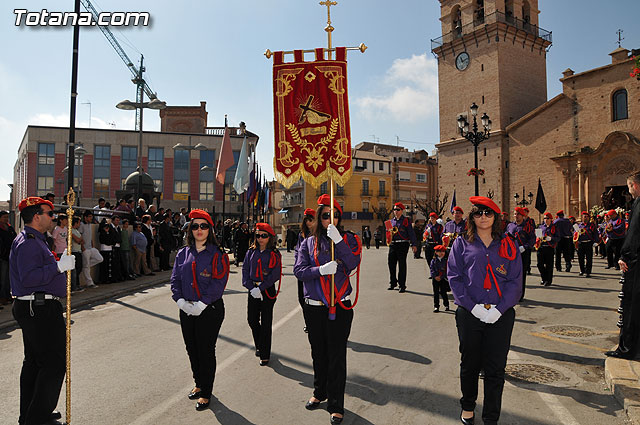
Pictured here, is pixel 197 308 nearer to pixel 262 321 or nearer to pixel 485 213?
pixel 262 321

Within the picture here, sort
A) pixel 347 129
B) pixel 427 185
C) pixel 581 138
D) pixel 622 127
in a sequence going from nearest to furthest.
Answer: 1. pixel 347 129
2. pixel 622 127
3. pixel 581 138
4. pixel 427 185

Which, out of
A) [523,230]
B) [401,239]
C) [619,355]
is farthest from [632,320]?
[401,239]

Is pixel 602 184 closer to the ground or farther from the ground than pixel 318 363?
farther from the ground

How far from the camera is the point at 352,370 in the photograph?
549 cm

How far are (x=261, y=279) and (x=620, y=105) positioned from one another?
39.3 meters

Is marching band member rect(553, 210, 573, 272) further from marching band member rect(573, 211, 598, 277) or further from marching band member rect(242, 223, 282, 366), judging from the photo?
marching band member rect(242, 223, 282, 366)

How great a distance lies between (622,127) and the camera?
116 ft

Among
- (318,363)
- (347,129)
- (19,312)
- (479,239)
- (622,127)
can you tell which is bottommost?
(318,363)

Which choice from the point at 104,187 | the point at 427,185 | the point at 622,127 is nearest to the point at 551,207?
the point at 622,127

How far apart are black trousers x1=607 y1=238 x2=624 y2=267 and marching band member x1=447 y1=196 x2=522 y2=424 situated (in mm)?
12589

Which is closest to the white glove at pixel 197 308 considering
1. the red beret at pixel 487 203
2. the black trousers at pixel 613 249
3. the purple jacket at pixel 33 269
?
the purple jacket at pixel 33 269


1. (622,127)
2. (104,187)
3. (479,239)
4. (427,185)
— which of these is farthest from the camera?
(427,185)

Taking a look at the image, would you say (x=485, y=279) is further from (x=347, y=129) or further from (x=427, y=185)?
(x=427, y=185)

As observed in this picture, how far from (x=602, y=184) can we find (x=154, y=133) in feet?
148
